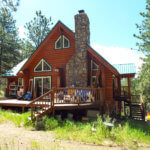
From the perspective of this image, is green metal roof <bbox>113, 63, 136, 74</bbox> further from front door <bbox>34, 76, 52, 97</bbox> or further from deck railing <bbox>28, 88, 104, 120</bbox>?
front door <bbox>34, 76, 52, 97</bbox>

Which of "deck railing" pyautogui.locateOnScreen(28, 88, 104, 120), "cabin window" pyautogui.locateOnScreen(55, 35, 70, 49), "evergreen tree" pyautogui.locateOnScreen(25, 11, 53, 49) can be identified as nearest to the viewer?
A: "deck railing" pyautogui.locateOnScreen(28, 88, 104, 120)

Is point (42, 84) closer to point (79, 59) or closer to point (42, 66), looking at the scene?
point (42, 66)

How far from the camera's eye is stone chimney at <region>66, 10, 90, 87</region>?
10.4 metres

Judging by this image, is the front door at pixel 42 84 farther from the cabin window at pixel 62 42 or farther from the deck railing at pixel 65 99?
the deck railing at pixel 65 99

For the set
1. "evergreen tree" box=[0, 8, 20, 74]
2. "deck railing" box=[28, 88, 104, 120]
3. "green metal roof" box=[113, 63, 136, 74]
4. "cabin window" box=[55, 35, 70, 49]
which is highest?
"evergreen tree" box=[0, 8, 20, 74]

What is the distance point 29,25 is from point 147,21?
19.7 metres

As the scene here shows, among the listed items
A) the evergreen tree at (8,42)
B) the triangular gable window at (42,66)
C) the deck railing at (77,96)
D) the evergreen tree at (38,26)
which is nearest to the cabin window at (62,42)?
the triangular gable window at (42,66)

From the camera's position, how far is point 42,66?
41.7 feet

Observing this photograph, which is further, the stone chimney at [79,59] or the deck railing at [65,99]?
the stone chimney at [79,59]

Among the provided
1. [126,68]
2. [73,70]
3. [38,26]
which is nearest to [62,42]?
[73,70]

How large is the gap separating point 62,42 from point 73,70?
3204mm

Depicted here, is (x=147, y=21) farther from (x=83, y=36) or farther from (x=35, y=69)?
(x=35, y=69)

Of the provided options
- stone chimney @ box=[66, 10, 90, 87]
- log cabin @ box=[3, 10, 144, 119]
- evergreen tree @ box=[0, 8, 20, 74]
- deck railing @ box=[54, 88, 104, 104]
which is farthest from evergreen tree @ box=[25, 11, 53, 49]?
deck railing @ box=[54, 88, 104, 104]

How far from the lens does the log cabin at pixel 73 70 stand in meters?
9.74
